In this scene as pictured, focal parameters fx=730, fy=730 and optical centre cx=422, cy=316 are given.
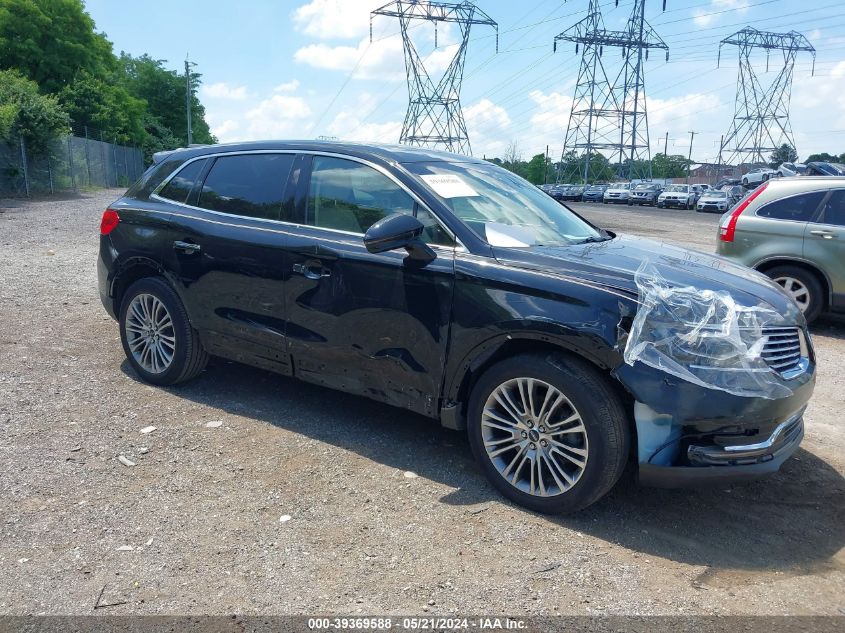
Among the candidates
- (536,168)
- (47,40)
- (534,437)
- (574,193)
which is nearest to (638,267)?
(534,437)

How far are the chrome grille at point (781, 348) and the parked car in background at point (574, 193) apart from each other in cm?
5692

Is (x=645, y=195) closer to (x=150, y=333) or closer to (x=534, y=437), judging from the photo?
(x=150, y=333)

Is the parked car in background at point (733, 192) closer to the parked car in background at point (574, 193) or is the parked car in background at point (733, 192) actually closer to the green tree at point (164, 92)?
the parked car in background at point (574, 193)

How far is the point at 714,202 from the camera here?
41281 mm

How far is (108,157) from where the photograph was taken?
4106 centimetres

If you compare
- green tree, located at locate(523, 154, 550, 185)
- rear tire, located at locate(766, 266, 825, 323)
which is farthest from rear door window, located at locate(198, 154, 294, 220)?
green tree, located at locate(523, 154, 550, 185)

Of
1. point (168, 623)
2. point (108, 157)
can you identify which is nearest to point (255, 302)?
point (168, 623)

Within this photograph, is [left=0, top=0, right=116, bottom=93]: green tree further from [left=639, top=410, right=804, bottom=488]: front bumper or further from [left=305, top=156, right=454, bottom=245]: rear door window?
[left=639, top=410, right=804, bottom=488]: front bumper

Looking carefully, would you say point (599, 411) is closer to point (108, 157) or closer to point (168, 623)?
point (168, 623)

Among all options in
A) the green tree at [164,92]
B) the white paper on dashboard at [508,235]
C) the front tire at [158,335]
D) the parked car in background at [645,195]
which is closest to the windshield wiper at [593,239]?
the white paper on dashboard at [508,235]

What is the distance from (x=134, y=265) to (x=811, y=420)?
5.03m

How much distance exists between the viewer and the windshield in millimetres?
4168

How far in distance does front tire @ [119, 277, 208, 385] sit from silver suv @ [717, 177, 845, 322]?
20.7 feet

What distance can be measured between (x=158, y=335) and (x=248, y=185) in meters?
1.33
